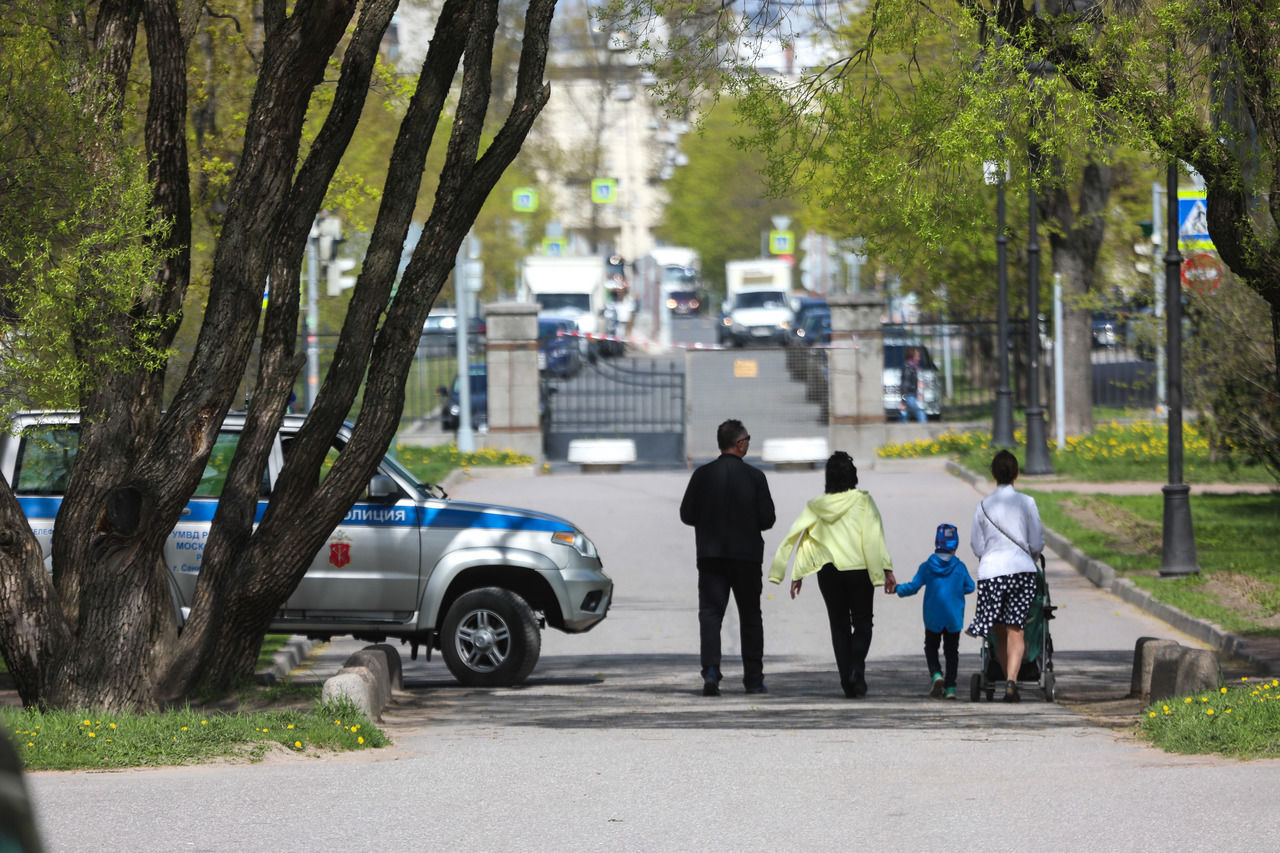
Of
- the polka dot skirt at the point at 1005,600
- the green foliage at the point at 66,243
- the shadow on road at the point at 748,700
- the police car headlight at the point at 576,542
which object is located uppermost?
the green foliage at the point at 66,243

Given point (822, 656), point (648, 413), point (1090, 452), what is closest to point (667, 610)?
point (822, 656)

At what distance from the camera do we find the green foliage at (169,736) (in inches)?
328

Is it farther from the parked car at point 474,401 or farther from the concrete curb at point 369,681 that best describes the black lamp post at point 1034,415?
the concrete curb at point 369,681

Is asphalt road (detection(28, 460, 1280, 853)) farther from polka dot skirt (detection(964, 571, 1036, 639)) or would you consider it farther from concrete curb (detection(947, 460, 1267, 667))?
concrete curb (detection(947, 460, 1267, 667))

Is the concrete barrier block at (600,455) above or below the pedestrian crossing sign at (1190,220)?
below

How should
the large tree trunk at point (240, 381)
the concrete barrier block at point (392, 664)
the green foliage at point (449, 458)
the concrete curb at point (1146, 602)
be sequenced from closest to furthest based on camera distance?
the large tree trunk at point (240, 381) < the concrete barrier block at point (392, 664) < the concrete curb at point (1146, 602) < the green foliage at point (449, 458)

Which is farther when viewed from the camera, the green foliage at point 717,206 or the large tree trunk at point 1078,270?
the green foliage at point 717,206

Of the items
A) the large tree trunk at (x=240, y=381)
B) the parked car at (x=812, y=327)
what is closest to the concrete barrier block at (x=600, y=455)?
the parked car at (x=812, y=327)

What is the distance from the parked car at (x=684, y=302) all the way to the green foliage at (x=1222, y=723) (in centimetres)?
7622

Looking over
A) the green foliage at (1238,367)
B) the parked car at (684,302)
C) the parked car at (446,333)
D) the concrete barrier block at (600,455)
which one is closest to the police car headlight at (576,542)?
the green foliage at (1238,367)

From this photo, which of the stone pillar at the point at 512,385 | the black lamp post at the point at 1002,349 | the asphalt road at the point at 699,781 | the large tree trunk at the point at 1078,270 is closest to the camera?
the asphalt road at the point at 699,781

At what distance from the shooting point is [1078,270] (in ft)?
99.2

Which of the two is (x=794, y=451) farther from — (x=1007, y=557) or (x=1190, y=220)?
(x=1007, y=557)

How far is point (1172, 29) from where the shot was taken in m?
9.30
